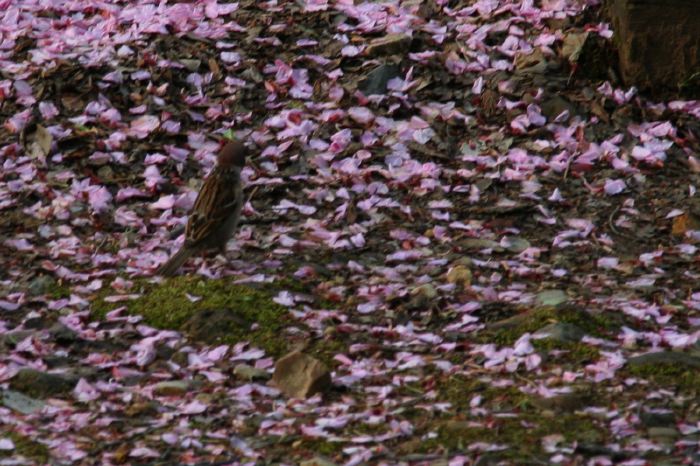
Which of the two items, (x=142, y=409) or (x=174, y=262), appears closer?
(x=142, y=409)

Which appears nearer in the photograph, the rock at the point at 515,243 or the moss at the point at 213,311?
the moss at the point at 213,311

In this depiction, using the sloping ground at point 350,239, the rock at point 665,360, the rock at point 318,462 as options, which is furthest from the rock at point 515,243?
the rock at point 318,462

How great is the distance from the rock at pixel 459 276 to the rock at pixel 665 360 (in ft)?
5.32

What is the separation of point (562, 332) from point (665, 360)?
0.66 metres

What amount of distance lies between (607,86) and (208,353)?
4908mm

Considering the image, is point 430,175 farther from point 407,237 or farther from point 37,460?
point 37,460

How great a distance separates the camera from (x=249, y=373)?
768 cm

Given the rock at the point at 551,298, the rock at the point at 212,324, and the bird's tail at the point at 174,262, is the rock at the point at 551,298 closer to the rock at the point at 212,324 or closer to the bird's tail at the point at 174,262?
the rock at the point at 212,324

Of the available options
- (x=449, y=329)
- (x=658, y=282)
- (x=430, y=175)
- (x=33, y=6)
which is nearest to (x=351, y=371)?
(x=449, y=329)

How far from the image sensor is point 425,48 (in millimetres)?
11773

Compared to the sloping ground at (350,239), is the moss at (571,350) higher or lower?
lower

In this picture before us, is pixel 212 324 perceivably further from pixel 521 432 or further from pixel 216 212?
pixel 521 432

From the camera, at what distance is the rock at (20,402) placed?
7.28m

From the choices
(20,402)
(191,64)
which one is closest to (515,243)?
(191,64)
